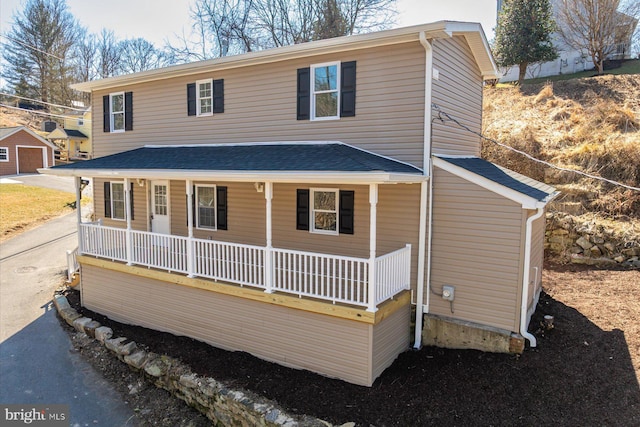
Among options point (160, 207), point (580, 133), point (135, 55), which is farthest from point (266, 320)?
point (135, 55)

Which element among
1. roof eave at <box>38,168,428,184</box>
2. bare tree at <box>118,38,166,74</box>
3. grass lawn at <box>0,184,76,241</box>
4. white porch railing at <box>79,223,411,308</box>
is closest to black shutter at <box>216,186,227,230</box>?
white porch railing at <box>79,223,411,308</box>

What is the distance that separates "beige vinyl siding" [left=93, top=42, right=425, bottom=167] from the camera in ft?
27.5

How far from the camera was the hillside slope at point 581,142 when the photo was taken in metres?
12.6

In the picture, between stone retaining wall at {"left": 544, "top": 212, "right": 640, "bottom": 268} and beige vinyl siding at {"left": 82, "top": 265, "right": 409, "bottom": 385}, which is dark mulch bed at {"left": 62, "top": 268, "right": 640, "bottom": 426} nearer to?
beige vinyl siding at {"left": 82, "top": 265, "right": 409, "bottom": 385}

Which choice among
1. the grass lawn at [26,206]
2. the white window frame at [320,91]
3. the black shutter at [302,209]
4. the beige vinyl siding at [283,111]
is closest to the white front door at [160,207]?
the beige vinyl siding at [283,111]

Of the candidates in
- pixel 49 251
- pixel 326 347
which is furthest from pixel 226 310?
pixel 49 251

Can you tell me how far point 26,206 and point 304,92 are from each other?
20.8 meters

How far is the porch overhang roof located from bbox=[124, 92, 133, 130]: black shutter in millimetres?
1389

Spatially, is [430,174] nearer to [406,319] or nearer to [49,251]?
[406,319]

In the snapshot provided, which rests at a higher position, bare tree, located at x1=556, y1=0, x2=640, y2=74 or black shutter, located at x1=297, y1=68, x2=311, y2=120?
bare tree, located at x1=556, y1=0, x2=640, y2=74

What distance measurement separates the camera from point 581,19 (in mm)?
23781

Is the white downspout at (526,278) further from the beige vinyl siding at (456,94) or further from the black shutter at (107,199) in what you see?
the black shutter at (107,199)

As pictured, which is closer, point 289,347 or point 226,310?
point 289,347

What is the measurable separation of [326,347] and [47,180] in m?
33.0
